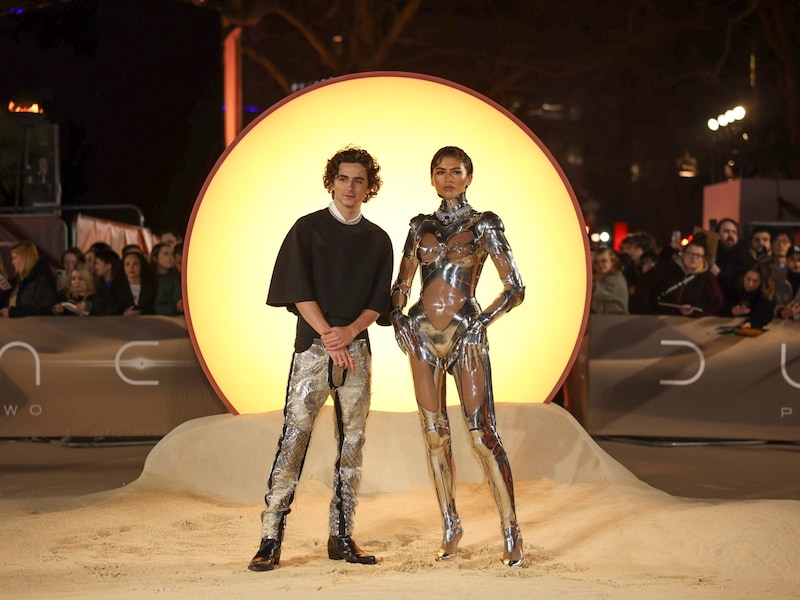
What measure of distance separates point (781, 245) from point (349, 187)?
275 inches

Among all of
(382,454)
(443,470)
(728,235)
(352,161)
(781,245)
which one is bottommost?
(382,454)

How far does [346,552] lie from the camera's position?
5402 millimetres

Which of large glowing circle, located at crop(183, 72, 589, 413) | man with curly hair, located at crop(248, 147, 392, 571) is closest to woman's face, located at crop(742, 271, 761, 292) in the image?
large glowing circle, located at crop(183, 72, 589, 413)

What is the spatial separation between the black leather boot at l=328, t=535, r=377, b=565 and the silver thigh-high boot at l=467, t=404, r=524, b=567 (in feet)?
2.19

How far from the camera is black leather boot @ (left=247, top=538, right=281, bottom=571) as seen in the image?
17.0 ft

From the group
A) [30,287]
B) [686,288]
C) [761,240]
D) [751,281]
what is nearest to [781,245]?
[761,240]

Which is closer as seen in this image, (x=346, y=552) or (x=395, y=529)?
(x=346, y=552)

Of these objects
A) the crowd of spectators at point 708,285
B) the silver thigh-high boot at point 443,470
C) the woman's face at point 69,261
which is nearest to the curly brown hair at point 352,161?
the silver thigh-high boot at point 443,470

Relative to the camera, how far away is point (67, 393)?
31.2 feet

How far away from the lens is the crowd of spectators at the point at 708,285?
9891mm

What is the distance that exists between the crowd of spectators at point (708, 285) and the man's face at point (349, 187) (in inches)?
197

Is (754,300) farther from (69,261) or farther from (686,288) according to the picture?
(69,261)

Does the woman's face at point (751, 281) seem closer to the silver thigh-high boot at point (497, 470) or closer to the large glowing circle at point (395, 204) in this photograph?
the large glowing circle at point (395, 204)

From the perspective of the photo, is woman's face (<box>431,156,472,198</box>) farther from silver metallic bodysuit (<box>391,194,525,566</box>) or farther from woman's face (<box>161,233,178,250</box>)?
woman's face (<box>161,233,178,250</box>)
